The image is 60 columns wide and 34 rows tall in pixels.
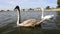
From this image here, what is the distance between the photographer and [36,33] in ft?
52.2

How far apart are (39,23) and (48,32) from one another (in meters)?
3.31

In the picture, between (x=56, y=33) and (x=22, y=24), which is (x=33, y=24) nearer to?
(x=22, y=24)

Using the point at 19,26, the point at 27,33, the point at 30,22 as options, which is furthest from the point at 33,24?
the point at 27,33

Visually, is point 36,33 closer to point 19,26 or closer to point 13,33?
point 13,33

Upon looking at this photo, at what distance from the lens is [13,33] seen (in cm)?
1630

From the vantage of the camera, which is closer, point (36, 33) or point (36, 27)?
point (36, 33)

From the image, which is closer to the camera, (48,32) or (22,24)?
(48,32)

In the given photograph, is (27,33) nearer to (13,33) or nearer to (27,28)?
(13,33)

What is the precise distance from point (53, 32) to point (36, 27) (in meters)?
3.17

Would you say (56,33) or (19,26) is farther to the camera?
(19,26)

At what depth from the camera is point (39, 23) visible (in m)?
19.2

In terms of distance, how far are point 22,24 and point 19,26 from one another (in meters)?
0.43

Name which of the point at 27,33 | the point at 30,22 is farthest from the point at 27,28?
the point at 27,33

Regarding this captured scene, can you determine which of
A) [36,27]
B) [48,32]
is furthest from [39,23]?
[48,32]
